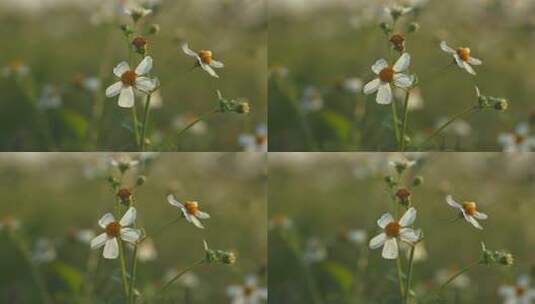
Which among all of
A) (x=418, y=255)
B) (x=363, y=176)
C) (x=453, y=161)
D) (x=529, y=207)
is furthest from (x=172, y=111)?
(x=529, y=207)

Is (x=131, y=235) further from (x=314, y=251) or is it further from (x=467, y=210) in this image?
(x=314, y=251)

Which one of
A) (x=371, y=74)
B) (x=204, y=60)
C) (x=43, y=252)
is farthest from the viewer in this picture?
(x=43, y=252)

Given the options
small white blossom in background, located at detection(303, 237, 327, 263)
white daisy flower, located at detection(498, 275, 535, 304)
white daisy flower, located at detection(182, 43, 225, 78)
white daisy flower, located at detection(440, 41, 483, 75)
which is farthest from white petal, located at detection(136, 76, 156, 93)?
white daisy flower, located at detection(498, 275, 535, 304)

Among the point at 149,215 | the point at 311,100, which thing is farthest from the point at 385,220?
the point at 149,215

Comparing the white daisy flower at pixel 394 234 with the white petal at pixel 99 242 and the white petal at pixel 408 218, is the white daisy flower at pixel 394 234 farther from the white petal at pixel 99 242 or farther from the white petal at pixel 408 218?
the white petal at pixel 99 242

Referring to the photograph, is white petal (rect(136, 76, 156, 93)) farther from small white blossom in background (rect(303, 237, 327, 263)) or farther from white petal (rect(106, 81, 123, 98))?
small white blossom in background (rect(303, 237, 327, 263))

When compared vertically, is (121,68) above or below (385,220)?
above
